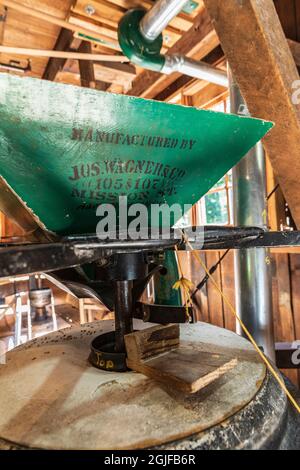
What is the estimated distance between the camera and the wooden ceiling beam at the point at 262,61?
110cm

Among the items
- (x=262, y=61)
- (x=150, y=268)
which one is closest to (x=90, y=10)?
(x=262, y=61)

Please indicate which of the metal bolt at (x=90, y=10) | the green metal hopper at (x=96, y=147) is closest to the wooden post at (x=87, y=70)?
the metal bolt at (x=90, y=10)

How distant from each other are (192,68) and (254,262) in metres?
2.00

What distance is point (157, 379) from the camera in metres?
0.91

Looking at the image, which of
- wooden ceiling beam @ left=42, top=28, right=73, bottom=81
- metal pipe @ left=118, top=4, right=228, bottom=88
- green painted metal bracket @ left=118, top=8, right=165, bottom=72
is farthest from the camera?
wooden ceiling beam @ left=42, top=28, right=73, bottom=81

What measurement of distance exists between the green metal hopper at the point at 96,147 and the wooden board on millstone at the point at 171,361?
18.8 inches

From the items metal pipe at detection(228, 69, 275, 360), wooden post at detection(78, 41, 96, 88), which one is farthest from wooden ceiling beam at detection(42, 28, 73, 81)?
metal pipe at detection(228, 69, 275, 360)

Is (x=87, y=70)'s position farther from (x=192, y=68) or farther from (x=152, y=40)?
(x=192, y=68)

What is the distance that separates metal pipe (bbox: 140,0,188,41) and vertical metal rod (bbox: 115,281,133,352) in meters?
1.87

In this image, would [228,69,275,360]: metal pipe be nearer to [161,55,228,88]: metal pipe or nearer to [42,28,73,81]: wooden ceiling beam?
[161,55,228,88]: metal pipe

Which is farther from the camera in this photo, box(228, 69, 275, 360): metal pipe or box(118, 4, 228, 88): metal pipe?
box(228, 69, 275, 360): metal pipe

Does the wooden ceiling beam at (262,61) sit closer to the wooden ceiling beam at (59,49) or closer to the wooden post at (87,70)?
the wooden post at (87,70)

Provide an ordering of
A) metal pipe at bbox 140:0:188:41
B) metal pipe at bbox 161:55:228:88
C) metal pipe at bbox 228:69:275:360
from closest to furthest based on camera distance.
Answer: metal pipe at bbox 140:0:188:41
metal pipe at bbox 228:69:275:360
metal pipe at bbox 161:55:228:88

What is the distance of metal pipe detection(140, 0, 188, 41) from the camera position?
1.90m
